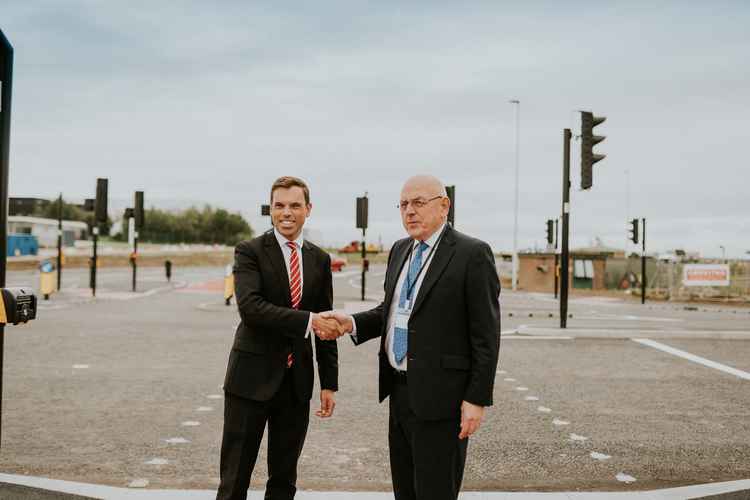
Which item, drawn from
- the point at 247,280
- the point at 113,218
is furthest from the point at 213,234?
the point at 247,280

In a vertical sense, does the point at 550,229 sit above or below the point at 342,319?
above

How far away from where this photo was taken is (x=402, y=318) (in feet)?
10.8

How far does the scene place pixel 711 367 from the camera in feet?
33.1

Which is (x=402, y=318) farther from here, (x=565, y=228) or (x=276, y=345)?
(x=565, y=228)

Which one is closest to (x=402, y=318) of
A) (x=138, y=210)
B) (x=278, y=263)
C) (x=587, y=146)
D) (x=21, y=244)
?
(x=278, y=263)

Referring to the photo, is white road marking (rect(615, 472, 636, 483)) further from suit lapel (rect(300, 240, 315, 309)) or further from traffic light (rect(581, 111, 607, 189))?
traffic light (rect(581, 111, 607, 189))

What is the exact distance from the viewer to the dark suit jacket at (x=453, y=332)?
3.09 metres

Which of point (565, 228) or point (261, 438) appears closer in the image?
point (261, 438)

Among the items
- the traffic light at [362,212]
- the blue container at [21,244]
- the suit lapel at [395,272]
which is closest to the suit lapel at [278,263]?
the suit lapel at [395,272]

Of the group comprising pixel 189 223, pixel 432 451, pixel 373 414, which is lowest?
pixel 373 414

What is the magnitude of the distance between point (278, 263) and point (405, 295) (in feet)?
2.74

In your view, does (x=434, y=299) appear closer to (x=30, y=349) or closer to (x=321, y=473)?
(x=321, y=473)

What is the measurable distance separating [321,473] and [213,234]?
128 meters

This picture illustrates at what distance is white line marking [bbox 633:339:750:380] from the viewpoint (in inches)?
376
